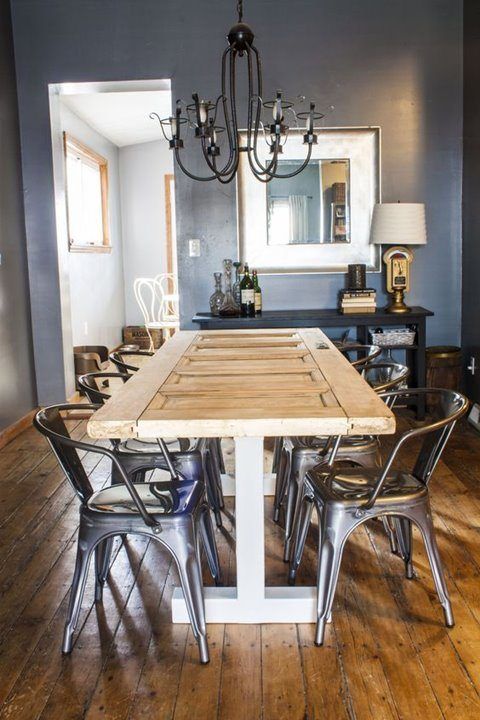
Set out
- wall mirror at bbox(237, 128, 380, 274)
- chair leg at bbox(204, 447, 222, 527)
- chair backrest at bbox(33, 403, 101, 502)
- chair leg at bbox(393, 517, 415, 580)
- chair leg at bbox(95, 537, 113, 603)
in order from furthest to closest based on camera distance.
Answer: wall mirror at bbox(237, 128, 380, 274) < chair leg at bbox(204, 447, 222, 527) < chair leg at bbox(393, 517, 415, 580) < chair leg at bbox(95, 537, 113, 603) < chair backrest at bbox(33, 403, 101, 502)

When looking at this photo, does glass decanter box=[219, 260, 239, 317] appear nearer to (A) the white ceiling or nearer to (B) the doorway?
(B) the doorway

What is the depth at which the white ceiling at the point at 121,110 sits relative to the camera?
6617 millimetres

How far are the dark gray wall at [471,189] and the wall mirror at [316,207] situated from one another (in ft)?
1.97

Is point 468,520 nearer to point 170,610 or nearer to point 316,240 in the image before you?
point 170,610

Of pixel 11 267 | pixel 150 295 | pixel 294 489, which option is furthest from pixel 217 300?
pixel 150 295

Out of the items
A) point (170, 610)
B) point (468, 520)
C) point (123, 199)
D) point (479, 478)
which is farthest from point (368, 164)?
point (123, 199)

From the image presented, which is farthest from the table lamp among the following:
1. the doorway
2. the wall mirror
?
the doorway

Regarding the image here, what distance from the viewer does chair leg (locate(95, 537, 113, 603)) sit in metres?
2.50

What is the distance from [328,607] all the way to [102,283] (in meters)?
6.26

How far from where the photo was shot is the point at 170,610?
2.40 m

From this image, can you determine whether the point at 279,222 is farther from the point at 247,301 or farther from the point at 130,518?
the point at 130,518

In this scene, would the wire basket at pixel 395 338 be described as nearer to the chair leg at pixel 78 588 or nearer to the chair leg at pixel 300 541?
the chair leg at pixel 300 541

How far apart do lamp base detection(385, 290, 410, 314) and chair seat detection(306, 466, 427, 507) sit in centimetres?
252

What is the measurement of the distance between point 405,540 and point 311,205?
297 cm
